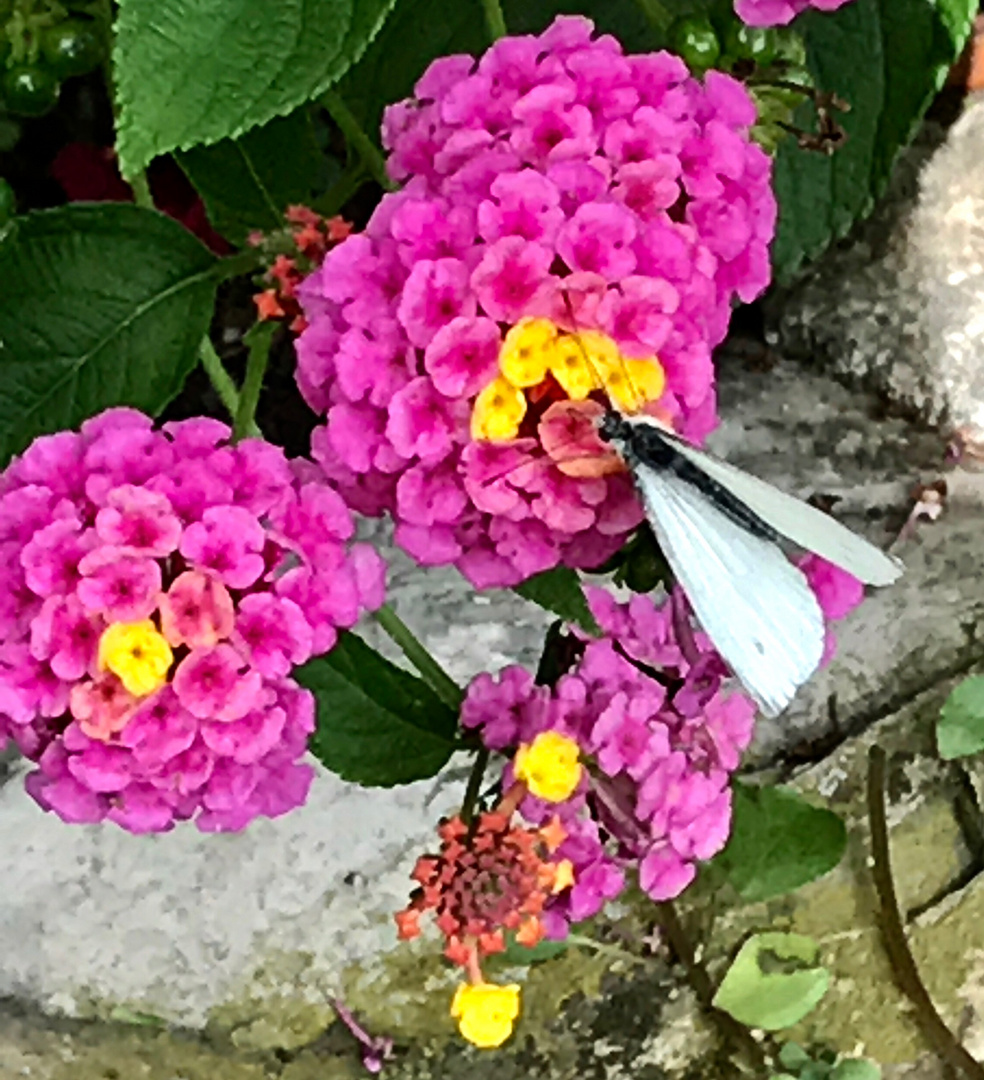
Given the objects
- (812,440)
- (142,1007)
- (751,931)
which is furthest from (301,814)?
(812,440)

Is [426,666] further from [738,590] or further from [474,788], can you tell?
[738,590]

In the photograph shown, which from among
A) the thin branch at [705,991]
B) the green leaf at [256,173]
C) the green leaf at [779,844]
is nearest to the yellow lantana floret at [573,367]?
the green leaf at [256,173]

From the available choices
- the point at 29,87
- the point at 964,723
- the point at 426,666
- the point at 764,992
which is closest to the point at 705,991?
the point at 764,992

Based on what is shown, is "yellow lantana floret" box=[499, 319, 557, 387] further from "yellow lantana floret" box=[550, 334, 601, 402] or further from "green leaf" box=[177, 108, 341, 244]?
"green leaf" box=[177, 108, 341, 244]

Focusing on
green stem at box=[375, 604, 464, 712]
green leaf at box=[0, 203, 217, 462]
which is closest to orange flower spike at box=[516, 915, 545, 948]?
green stem at box=[375, 604, 464, 712]

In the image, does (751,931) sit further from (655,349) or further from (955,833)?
(655,349)

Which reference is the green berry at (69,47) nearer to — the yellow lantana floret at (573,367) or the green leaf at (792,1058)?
the yellow lantana floret at (573,367)
